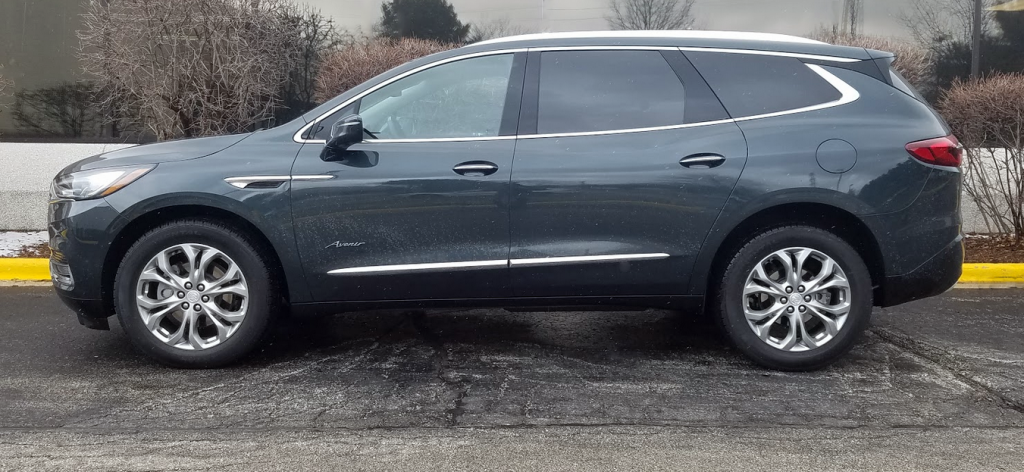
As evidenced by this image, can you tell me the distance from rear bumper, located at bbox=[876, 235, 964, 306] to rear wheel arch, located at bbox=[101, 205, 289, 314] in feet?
9.76

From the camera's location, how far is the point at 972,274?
718cm

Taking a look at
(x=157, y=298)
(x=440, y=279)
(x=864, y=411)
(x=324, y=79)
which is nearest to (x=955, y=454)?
(x=864, y=411)

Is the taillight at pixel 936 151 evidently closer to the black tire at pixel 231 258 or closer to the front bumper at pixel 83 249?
the black tire at pixel 231 258

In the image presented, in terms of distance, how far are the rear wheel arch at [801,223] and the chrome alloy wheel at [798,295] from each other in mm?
155

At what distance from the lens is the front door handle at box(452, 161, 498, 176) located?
4375 mm

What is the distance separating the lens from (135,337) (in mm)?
4496

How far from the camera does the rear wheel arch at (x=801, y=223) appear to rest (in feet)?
14.6

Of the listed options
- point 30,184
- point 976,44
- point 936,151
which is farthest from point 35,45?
point 976,44

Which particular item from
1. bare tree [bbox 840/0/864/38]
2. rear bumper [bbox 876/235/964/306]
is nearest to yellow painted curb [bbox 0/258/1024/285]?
rear bumper [bbox 876/235/964/306]

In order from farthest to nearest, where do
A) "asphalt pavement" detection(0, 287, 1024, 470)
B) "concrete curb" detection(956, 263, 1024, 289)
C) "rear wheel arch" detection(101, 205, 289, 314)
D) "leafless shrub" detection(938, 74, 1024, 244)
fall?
"leafless shrub" detection(938, 74, 1024, 244)
"concrete curb" detection(956, 263, 1024, 289)
"rear wheel arch" detection(101, 205, 289, 314)
"asphalt pavement" detection(0, 287, 1024, 470)

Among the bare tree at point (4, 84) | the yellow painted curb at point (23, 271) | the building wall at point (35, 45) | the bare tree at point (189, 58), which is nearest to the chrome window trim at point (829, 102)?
the bare tree at point (189, 58)

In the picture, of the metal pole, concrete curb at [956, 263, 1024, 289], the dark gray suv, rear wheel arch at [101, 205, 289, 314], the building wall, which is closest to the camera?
the dark gray suv

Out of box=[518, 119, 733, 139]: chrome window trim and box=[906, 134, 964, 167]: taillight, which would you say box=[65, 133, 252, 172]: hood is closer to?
box=[518, 119, 733, 139]: chrome window trim

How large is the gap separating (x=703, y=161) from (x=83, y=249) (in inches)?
A: 120
